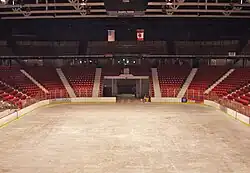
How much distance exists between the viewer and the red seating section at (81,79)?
31.3 metres

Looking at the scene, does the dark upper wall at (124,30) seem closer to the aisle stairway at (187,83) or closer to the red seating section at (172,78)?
the red seating section at (172,78)

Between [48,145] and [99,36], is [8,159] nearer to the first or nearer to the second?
[48,145]

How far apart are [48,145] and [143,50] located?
2802cm

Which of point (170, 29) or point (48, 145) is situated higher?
point (170, 29)

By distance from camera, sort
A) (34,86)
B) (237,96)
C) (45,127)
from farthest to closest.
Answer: (34,86) < (237,96) < (45,127)

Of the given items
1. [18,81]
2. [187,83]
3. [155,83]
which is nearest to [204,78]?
[187,83]

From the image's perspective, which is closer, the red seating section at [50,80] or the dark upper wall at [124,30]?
the red seating section at [50,80]

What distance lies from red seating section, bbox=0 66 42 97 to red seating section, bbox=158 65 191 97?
571 inches

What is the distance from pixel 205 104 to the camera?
28.2 meters

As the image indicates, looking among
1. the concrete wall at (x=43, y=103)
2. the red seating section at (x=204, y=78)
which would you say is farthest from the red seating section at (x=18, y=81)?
the red seating section at (x=204, y=78)

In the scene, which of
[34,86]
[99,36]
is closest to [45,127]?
[34,86]

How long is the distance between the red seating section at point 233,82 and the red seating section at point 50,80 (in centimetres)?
1704

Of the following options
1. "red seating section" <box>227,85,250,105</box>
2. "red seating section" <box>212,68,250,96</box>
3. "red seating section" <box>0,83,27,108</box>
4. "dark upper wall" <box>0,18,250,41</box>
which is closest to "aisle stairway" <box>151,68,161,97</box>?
"dark upper wall" <box>0,18,250,41</box>

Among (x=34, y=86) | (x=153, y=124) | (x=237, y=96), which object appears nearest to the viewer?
(x=153, y=124)
